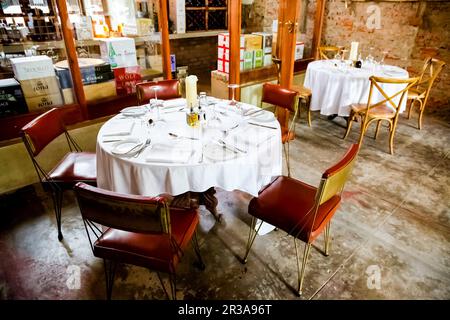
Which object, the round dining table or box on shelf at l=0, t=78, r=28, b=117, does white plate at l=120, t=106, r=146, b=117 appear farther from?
box on shelf at l=0, t=78, r=28, b=117

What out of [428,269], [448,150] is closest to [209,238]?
[428,269]

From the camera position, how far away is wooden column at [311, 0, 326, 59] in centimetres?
507

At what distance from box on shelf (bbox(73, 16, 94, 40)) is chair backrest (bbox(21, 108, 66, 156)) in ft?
3.78

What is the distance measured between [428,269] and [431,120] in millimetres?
3228

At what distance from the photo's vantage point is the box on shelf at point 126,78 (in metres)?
3.40

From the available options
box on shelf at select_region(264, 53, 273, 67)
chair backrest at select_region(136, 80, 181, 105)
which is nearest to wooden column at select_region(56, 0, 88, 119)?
chair backrest at select_region(136, 80, 181, 105)

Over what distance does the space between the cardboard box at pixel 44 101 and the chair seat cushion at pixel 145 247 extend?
6.35ft

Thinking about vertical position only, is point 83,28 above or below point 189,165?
above

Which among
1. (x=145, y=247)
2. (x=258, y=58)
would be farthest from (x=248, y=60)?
(x=145, y=247)

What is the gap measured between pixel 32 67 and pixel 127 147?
1703mm

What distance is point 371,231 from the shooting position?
7.84 ft

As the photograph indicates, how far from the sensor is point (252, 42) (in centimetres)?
416

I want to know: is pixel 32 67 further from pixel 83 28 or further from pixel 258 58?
pixel 258 58

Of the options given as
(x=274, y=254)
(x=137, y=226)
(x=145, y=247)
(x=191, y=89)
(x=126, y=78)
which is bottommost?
(x=274, y=254)
